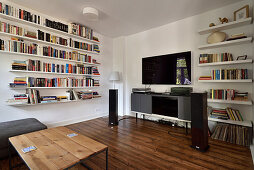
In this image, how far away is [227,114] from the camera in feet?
7.73

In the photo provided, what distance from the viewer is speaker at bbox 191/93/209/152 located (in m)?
1.95

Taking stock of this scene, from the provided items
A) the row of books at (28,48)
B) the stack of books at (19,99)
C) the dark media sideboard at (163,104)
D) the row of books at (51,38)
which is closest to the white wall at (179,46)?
the dark media sideboard at (163,104)

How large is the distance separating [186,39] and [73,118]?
3618 millimetres

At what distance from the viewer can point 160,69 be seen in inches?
136

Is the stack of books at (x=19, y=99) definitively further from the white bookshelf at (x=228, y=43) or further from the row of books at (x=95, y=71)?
the white bookshelf at (x=228, y=43)

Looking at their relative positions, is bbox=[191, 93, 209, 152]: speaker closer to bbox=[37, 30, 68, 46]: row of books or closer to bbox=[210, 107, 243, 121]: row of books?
bbox=[210, 107, 243, 121]: row of books

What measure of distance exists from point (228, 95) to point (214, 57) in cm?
81

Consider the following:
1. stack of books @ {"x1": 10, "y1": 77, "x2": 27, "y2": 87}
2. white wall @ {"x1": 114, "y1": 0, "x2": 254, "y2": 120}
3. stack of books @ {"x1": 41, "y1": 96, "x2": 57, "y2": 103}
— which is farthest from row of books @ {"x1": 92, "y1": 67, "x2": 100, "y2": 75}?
stack of books @ {"x1": 10, "y1": 77, "x2": 27, "y2": 87}

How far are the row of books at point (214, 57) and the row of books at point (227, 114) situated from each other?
0.97m

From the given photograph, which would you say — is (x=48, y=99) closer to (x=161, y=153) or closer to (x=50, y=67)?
(x=50, y=67)

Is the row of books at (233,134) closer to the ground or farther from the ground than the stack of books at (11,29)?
closer to the ground

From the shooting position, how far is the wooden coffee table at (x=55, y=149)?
1.00 metres

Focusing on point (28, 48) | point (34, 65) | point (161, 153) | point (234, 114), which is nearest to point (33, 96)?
point (34, 65)

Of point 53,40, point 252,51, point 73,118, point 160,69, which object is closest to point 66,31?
point 53,40
